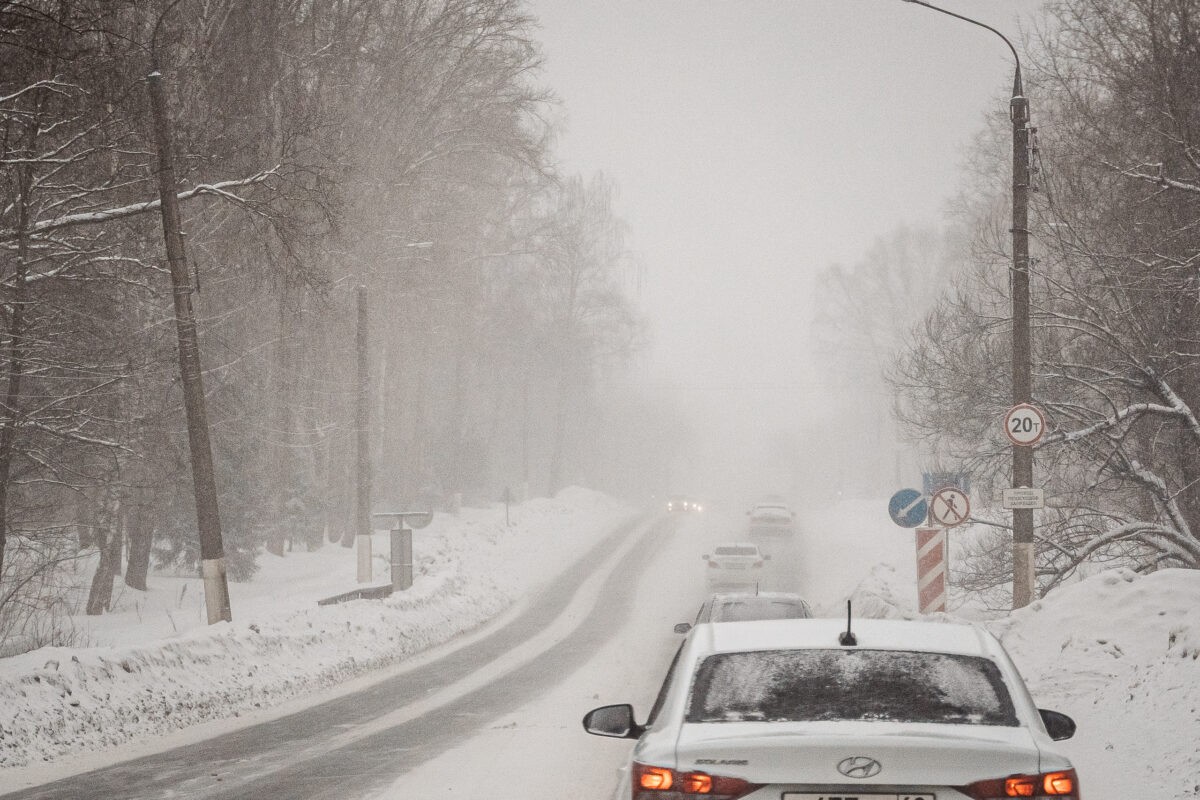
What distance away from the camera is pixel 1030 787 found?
4.47 meters

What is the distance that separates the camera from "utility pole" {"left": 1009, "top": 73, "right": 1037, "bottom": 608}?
16.2m

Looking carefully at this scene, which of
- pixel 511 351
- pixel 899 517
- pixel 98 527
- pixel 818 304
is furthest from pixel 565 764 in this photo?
pixel 818 304

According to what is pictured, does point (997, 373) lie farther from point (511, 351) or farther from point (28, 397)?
point (511, 351)

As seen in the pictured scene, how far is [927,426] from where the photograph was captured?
72.3 feet

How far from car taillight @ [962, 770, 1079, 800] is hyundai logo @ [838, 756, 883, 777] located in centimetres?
31

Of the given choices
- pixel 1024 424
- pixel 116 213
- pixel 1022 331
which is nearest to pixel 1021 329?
pixel 1022 331


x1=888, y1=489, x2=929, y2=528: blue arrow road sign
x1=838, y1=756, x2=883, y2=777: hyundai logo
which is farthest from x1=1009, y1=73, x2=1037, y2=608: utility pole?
x1=838, y1=756, x2=883, y2=777: hyundai logo

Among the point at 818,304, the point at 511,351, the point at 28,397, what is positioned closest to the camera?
the point at 28,397

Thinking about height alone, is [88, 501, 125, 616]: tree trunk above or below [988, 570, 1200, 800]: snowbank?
below

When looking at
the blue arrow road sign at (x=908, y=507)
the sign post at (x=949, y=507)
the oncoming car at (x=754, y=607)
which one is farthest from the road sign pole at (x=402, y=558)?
the sign post at (x=949, y=507)

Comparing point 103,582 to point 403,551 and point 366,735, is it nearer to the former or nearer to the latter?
point 403,551

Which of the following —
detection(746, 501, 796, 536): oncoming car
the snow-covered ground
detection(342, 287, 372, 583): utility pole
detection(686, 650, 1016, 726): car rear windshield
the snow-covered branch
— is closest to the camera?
detection(686, 650, 1016, 726): car rear windshield

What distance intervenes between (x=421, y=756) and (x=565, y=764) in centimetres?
136

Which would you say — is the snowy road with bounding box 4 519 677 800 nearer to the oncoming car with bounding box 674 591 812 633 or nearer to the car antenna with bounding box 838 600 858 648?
the oncoming car with bounding box 674 591 812 633
